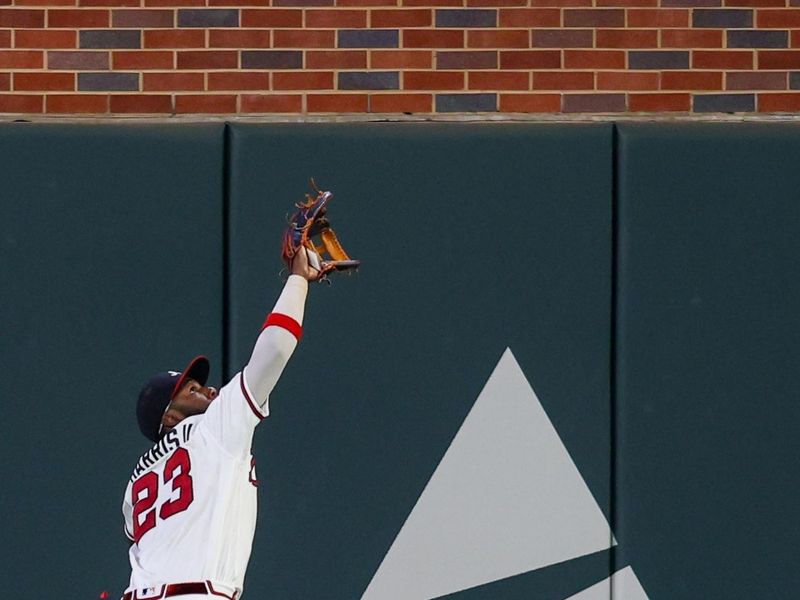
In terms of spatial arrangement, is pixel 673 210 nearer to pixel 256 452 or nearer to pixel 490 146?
pixel 490 146

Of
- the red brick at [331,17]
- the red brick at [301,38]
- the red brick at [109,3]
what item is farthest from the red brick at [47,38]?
the red brick at [331,17]

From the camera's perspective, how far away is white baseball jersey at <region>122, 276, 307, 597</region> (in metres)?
3.61

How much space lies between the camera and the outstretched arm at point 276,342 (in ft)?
11.4

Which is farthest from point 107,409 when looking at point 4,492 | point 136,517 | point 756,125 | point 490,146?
Result: point 756,125

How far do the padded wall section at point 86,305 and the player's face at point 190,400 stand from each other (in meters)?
0.59

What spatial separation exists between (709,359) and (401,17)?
1519mm

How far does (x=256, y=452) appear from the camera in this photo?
4.55 meters

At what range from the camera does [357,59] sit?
4703 millimetres

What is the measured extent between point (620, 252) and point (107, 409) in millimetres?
1736

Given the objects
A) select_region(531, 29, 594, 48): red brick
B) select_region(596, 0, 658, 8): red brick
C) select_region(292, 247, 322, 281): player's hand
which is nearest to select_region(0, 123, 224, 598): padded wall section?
select_region(292, 247, 322, 281): player's hand

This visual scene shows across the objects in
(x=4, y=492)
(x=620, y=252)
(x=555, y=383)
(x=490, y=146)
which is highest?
(x=490, y=146)

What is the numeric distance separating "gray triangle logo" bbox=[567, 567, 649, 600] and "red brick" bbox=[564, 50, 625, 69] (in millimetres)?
1660

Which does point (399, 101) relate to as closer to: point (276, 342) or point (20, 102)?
point (20, 102)

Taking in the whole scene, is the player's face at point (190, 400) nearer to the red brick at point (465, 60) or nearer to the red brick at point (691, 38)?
the red brick at point (465, 60)
